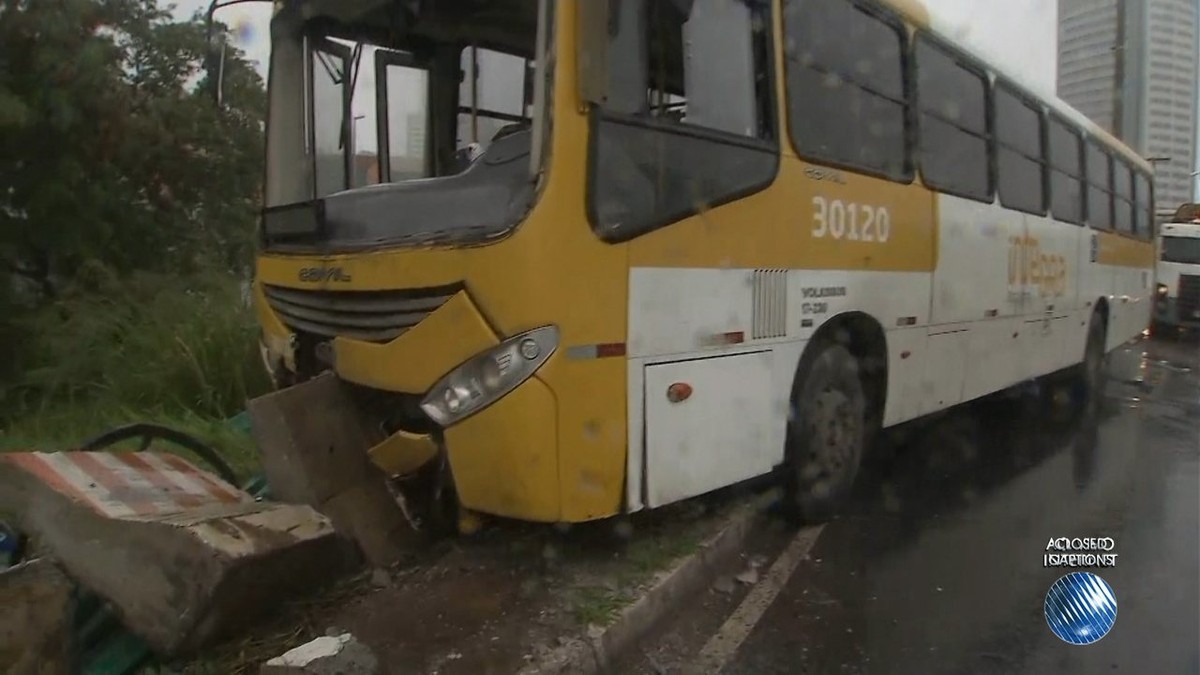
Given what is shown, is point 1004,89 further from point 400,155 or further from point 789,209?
point 400,155

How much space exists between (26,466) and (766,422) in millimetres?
3108

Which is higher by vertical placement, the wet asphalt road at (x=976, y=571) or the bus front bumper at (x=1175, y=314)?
the bus front bumper at (x=1175, y=314)

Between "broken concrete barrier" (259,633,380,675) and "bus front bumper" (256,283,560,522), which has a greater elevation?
"bus front bumper" (256,283,560,522)

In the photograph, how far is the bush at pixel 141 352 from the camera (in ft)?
25.2

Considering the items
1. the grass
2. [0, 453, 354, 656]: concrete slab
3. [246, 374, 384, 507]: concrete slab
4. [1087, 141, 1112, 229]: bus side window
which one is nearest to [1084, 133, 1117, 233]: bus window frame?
[1087, 141, 1112, 229]: bus side window

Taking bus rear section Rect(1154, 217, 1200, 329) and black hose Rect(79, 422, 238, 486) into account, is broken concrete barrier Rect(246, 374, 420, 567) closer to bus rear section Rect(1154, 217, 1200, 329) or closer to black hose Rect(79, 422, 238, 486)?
black hose Rect(79, 422, 238, 486)

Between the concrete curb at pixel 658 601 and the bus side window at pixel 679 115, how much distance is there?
4.91 ft

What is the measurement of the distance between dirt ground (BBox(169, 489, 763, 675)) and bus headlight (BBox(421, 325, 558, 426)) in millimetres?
769

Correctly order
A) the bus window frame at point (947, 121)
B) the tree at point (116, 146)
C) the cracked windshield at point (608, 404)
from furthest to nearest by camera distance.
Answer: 1. the tree at point (116, 146)
2. the bus window frame at point (947, 121)
3. the cracked windshield at point (608, 404)

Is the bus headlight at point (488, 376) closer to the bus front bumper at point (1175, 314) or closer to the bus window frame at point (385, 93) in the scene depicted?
the bus window frame at point (385, 93)

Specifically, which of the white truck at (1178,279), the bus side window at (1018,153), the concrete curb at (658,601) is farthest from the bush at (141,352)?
the white truck at (1178,279)

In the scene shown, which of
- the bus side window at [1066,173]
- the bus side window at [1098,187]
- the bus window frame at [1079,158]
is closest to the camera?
the bus side window at [1066,173]

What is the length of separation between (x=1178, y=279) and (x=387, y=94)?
22.3 metres

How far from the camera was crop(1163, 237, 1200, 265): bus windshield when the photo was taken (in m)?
21.9
